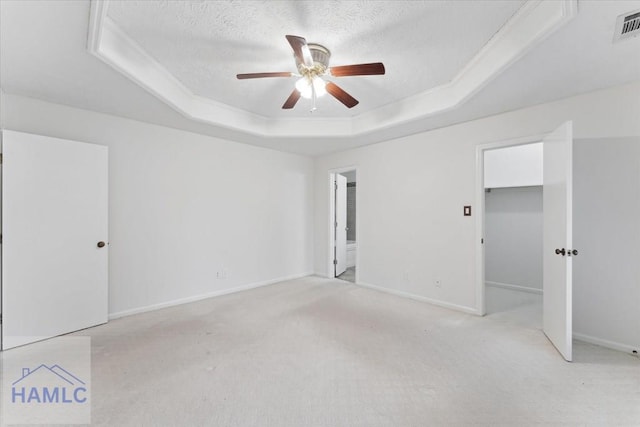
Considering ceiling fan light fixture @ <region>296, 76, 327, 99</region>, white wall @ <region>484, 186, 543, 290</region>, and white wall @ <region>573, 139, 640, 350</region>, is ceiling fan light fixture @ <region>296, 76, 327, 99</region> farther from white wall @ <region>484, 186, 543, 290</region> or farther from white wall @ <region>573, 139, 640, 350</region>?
white wall @ <region>484, 186, 543, 290</region>

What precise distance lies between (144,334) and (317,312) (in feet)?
6.06

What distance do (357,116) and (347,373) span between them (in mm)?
3168

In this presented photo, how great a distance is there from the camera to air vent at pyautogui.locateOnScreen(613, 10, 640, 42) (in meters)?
1.60

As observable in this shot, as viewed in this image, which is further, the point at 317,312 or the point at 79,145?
the point at 317,312

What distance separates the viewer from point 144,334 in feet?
8.70

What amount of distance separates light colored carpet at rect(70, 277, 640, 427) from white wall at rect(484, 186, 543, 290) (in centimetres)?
172

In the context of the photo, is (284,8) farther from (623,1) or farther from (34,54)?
(623,1)

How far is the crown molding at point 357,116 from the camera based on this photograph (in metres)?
1.68

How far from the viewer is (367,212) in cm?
440

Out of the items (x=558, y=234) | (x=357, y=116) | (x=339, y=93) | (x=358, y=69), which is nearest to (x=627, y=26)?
(x=558, y=234)

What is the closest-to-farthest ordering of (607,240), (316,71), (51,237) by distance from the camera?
1. (316,71)
2. (607,240)
3. (51,237)

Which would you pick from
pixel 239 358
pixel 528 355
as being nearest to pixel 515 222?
pixel 528 355

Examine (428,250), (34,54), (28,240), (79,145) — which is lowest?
(428,250)

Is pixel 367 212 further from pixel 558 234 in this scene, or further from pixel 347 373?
pixel 347 373
